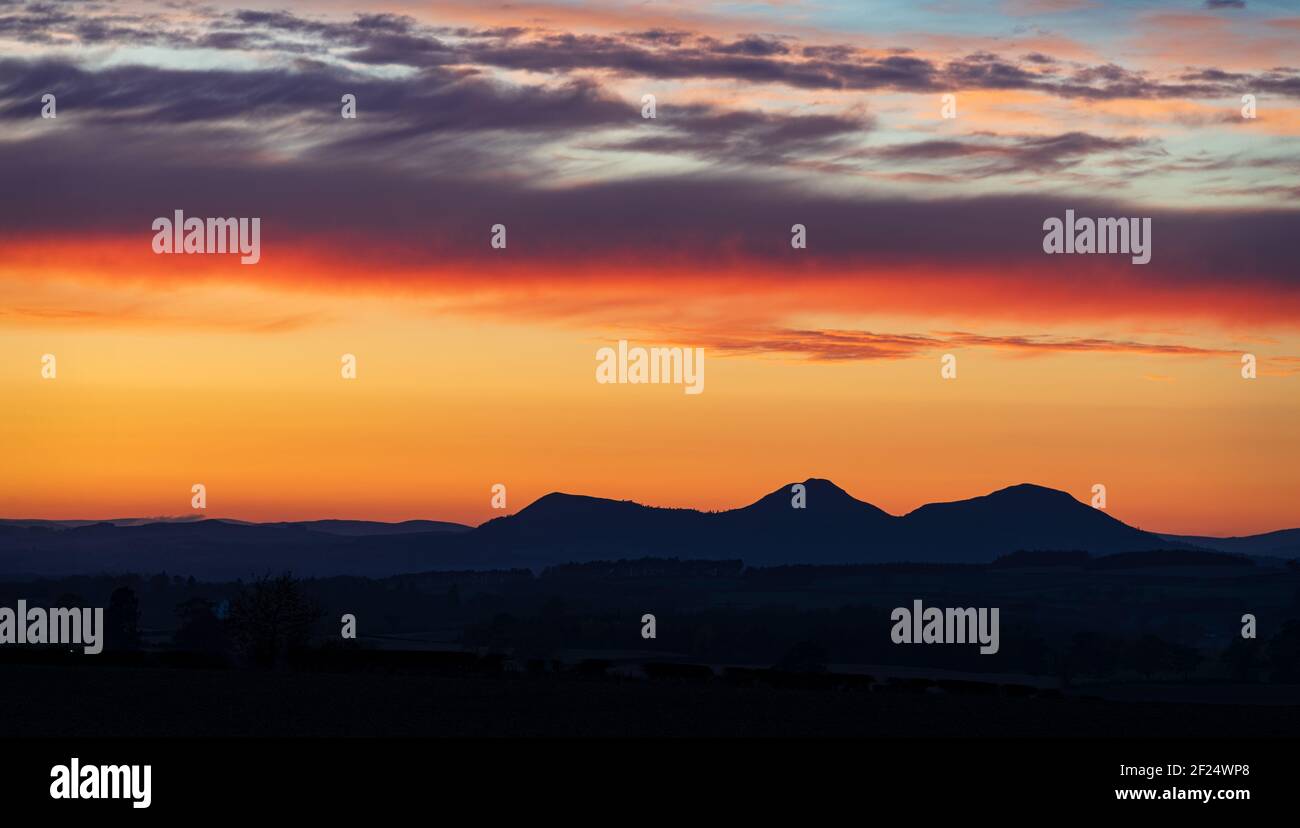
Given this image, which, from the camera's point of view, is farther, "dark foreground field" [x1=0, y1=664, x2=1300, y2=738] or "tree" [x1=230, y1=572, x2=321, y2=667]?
"tree" [x1=230, y1=572, x2=321, y2=667]

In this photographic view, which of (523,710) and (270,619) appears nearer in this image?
(523,710)

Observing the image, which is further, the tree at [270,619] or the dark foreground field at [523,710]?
the tree at [270,619]
